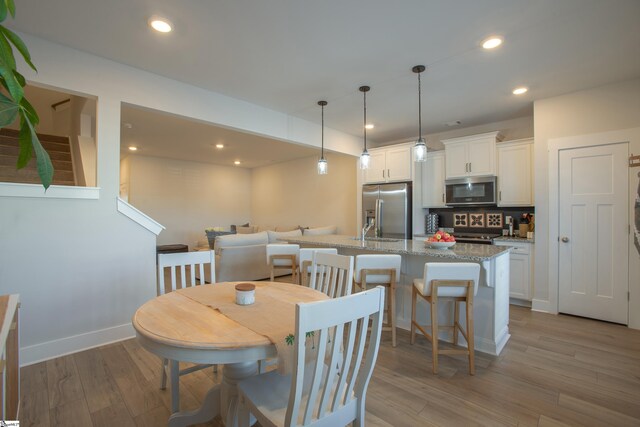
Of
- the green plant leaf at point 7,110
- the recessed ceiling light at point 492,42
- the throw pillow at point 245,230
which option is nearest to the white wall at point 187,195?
the throw pillow at point 245,230

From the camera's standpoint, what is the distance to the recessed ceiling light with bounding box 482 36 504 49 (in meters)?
2.41

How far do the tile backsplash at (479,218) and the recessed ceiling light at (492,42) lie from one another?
8.87 ft

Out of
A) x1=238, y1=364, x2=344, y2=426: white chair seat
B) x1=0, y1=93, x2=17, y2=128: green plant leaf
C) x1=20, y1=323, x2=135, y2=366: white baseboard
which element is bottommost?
x1=20, y1=323, x2=135, y2=366: white baseboard

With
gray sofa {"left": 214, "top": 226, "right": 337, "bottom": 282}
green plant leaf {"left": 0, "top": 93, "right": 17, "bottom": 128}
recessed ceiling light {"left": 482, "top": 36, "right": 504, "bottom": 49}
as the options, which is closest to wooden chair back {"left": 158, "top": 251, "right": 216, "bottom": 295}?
green plant leaf {"left": 0, "top": 93, "right": 17, "bottom": 128}

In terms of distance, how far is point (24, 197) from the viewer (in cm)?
237

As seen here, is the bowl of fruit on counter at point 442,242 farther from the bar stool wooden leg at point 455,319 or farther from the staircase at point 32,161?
the staircase at point 32,161

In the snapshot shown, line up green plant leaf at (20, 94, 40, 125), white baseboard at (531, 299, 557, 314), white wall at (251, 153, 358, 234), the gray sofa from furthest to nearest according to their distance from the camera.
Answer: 1. white wall at (251, 153, 358, 234)
2. the gray sofa
3. white baseboard at (531, 299, 557, 314)
4. green plant leaf at (20, 94, 40, 125)

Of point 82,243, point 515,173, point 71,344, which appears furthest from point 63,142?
point 515,173

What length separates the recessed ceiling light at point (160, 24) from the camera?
2.19 metres

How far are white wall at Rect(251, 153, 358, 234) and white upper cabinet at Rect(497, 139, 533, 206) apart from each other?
8.47ft

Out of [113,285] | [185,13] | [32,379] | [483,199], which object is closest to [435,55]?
[185,13]

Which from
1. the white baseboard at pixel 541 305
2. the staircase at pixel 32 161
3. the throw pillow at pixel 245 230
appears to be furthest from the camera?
the throw pillow at pixel 245 230

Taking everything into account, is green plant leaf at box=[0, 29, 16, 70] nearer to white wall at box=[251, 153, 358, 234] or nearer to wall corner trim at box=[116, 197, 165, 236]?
wall corner trim at box=[116, 197, 165, 236]

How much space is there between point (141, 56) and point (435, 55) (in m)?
2.65
